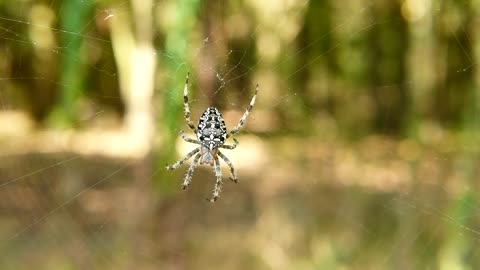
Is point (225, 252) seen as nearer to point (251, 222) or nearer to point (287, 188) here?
point (251, 222)

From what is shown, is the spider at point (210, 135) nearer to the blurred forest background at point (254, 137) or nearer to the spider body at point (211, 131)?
the spider body at point (211, 131)

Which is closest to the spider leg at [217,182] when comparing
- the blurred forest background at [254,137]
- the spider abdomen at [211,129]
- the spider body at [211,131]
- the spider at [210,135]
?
the spider at [210,135]

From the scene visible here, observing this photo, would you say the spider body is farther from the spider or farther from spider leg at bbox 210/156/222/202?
spider leg at bbox 210/156/222/202

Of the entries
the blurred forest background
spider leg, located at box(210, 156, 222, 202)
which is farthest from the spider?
the blurred forest background

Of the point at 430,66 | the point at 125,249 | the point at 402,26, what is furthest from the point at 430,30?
the point at 125,249

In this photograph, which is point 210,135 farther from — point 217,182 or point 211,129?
point 217,182
